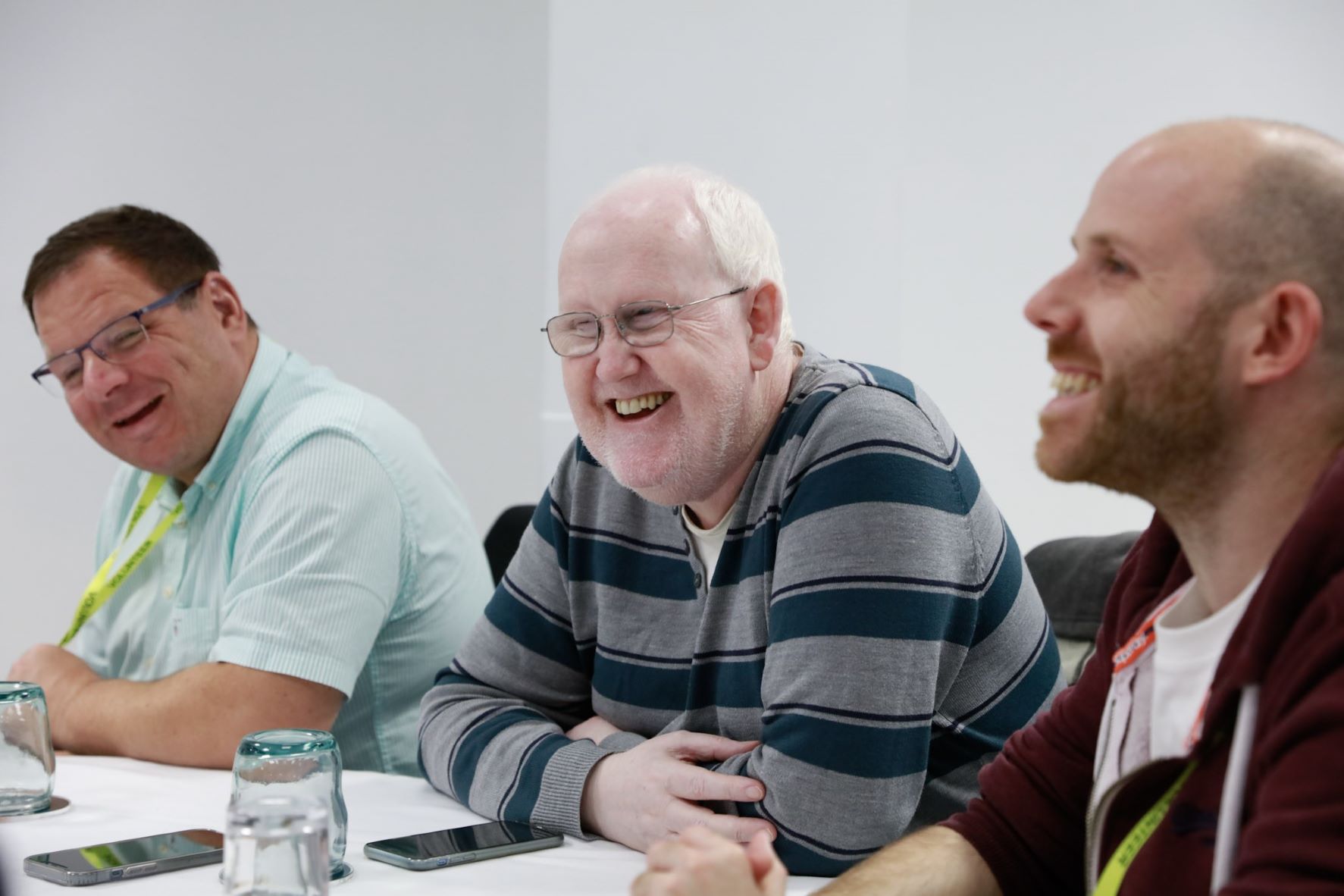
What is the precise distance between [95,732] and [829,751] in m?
1.21

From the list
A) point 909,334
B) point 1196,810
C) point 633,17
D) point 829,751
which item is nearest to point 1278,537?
point 1196,810

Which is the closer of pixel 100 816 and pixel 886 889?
pixel 886 889

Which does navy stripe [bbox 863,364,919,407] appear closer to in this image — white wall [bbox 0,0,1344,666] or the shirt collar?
the shirt collar

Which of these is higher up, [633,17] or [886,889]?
[633,17]

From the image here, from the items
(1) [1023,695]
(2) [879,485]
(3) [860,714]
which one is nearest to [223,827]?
(3) [860,714]

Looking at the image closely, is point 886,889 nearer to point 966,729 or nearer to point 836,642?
point 836,642

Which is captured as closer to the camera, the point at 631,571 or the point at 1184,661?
the point at 1184,661

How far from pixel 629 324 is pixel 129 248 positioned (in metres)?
1.18

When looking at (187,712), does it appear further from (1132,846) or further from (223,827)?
(1132,846)

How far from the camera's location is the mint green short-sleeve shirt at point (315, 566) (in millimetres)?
2053

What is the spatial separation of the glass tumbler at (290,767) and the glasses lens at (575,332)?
0.58 metres

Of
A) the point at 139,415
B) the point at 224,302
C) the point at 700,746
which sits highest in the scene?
the point at 224,302

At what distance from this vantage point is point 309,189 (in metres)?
3.99

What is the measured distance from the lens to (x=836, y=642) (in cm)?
143
